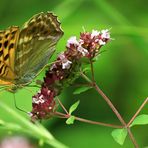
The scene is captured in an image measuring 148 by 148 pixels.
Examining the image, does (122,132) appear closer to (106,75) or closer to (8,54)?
(8,54)

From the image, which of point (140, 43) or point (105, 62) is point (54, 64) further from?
point (105, 62)

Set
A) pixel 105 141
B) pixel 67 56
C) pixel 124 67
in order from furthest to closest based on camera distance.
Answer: pixel 124 67, pixel 105 141, pixel 67 56

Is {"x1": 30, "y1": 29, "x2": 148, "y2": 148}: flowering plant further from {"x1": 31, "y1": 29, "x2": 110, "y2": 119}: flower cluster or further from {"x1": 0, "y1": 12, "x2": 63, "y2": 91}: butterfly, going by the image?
{"x1": 0, "y1": 12, "x2": 63, "y2": 91}: butterfly

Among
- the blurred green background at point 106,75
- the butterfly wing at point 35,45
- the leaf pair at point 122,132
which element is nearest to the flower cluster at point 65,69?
the butterfly wing at point 35,45

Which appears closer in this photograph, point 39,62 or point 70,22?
point 39,62

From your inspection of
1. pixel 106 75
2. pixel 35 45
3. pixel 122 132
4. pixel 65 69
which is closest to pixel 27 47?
pixel 35 45

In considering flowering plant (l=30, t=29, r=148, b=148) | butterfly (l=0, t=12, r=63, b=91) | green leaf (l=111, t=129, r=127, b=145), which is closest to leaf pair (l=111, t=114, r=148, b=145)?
green leaf (l=111, t=129, r=127, b=145)

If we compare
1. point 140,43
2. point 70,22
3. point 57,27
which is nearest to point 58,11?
point 70,22
